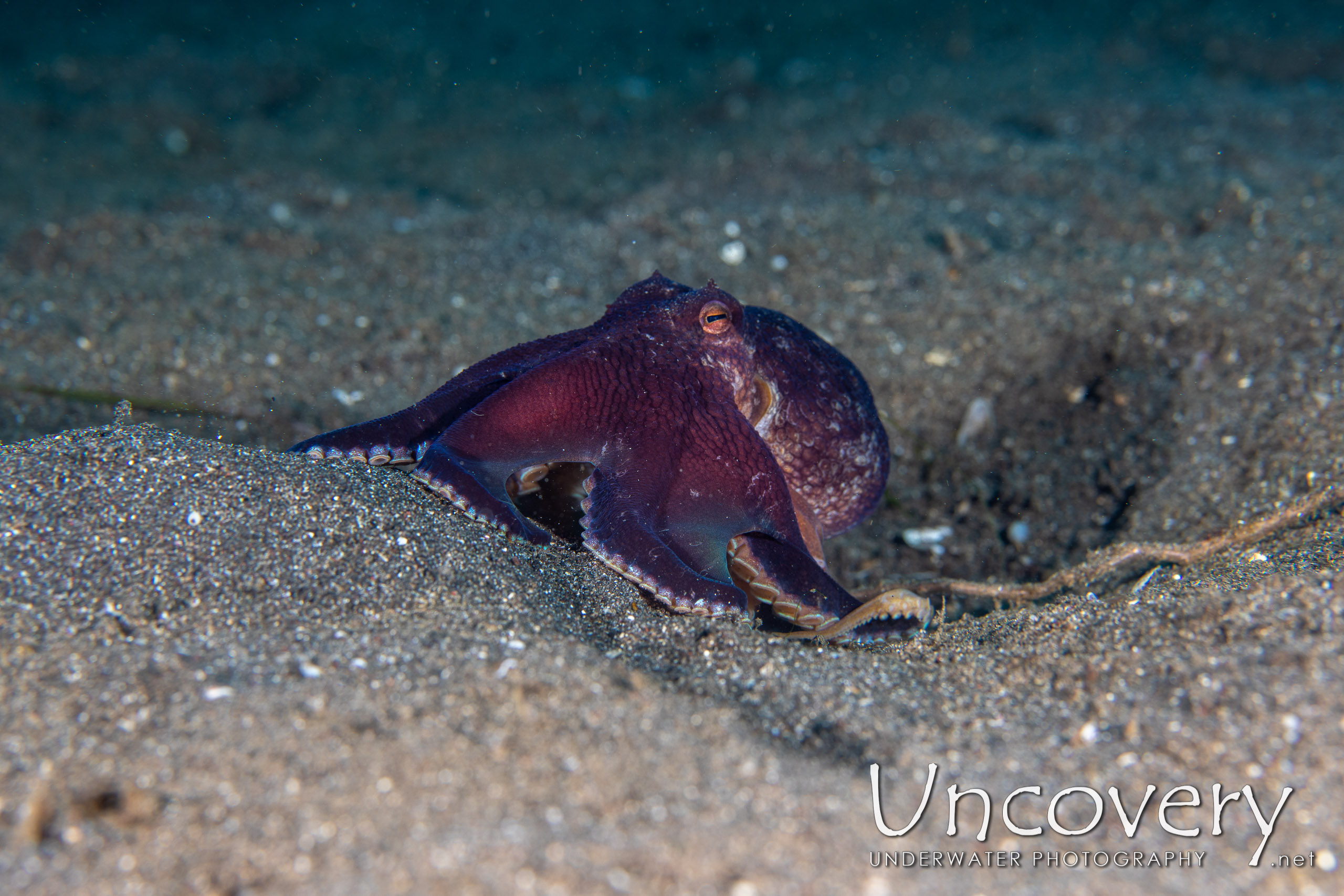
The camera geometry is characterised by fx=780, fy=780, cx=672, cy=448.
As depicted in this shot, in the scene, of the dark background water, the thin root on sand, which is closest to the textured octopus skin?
the thin root on sand

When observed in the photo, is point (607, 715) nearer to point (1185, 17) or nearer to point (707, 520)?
point (707, 520)

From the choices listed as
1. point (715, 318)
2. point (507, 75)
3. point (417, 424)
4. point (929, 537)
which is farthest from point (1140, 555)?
point (507, 75)

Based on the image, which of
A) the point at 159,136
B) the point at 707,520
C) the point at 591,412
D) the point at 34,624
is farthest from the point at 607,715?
the point at 159,136

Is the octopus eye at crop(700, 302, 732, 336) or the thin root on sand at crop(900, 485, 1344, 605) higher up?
the octopus eye at crop(700, 302, 732, 336)

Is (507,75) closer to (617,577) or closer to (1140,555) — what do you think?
(617,577)

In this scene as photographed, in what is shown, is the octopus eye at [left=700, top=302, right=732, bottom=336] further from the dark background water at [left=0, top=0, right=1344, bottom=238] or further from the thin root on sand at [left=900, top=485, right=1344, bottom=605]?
the dark background water at [left=0, top=0, right=1344, bottom=238]
